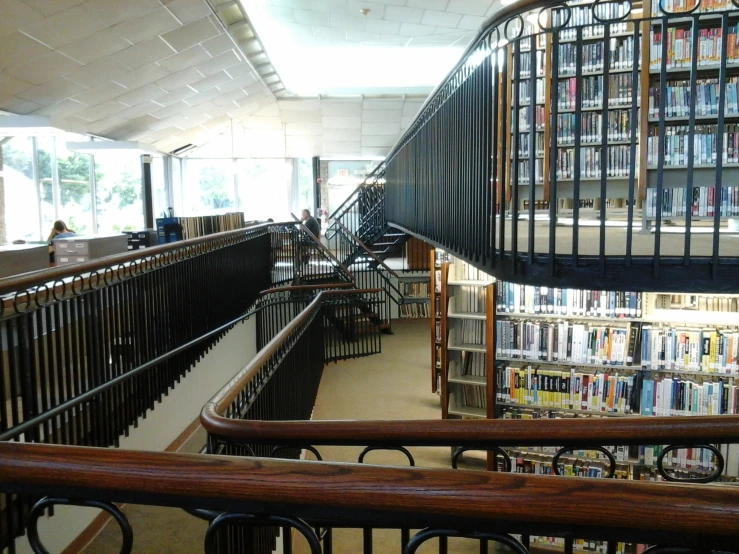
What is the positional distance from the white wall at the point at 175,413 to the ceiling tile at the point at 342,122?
25.5ft

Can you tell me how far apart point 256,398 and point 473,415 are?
3.51m

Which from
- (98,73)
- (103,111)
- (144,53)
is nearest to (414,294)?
(103,111)

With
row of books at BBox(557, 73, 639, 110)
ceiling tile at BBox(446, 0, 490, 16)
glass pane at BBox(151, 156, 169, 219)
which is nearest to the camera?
row of books at BBox(557, 73, 639, 110)

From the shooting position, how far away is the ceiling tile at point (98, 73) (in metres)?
8.30

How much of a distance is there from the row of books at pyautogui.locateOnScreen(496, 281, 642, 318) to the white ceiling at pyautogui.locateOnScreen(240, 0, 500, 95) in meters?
5.63

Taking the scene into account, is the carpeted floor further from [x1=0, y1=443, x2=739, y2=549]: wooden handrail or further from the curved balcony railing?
[x1=0, y1=443, x2=739, y2=549]: wooden handrail

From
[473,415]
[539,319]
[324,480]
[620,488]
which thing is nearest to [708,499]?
[620,488]

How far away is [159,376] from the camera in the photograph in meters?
4.18

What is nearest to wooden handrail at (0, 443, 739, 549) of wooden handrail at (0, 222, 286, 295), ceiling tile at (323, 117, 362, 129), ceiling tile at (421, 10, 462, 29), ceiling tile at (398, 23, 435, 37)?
wooden handrail at (0, 222, 286, 295)

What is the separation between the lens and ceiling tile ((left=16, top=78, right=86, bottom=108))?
811cm

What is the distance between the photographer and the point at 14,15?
20.5 feet

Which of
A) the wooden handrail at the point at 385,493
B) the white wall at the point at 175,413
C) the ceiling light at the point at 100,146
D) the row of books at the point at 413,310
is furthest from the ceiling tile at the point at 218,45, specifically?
the wooden handrail at the point at 385,493

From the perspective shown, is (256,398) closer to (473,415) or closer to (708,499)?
(708,499)

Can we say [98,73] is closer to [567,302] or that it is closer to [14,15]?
[14,15]
